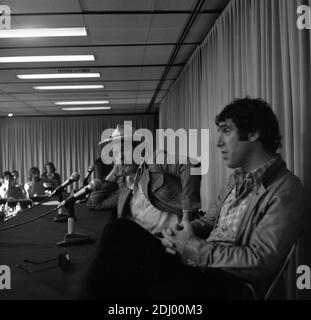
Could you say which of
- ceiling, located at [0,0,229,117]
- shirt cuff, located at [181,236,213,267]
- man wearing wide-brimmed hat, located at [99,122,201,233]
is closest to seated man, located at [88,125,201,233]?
man wearing wide-brimmed hat, located at [99,122,201,233]

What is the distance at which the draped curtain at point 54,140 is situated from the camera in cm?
1023

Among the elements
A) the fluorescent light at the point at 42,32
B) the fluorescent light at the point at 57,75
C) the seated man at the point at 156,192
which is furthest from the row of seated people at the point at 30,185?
the seated man at the point at 156,192

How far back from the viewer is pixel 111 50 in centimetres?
454

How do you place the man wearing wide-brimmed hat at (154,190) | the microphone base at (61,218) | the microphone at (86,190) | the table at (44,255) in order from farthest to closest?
the microphone base at (61,218)
the man wearing wide-brimmed hat at (154,190)
the microphone at (86,190)
the table at (44,255)

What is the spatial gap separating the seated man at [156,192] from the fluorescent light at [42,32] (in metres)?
1.71

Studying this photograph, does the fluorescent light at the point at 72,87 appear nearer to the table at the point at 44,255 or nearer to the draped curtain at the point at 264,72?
the draped curtain at the point at 264,72

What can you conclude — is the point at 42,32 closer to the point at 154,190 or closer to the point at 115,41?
the point at 115,41

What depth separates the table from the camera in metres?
1.07

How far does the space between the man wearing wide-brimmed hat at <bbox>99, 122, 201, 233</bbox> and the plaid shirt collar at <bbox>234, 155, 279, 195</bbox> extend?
83 centimetres

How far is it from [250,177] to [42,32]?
10.4 ft

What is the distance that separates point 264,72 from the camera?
2443 millimetres

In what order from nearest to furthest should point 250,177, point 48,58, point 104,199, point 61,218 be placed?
point 250,177 → point 61,218 → point 104,199 → point 48,58

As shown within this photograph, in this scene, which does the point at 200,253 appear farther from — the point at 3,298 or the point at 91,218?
the point at 91,218

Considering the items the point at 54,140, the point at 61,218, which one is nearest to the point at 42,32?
the point at 61,218
